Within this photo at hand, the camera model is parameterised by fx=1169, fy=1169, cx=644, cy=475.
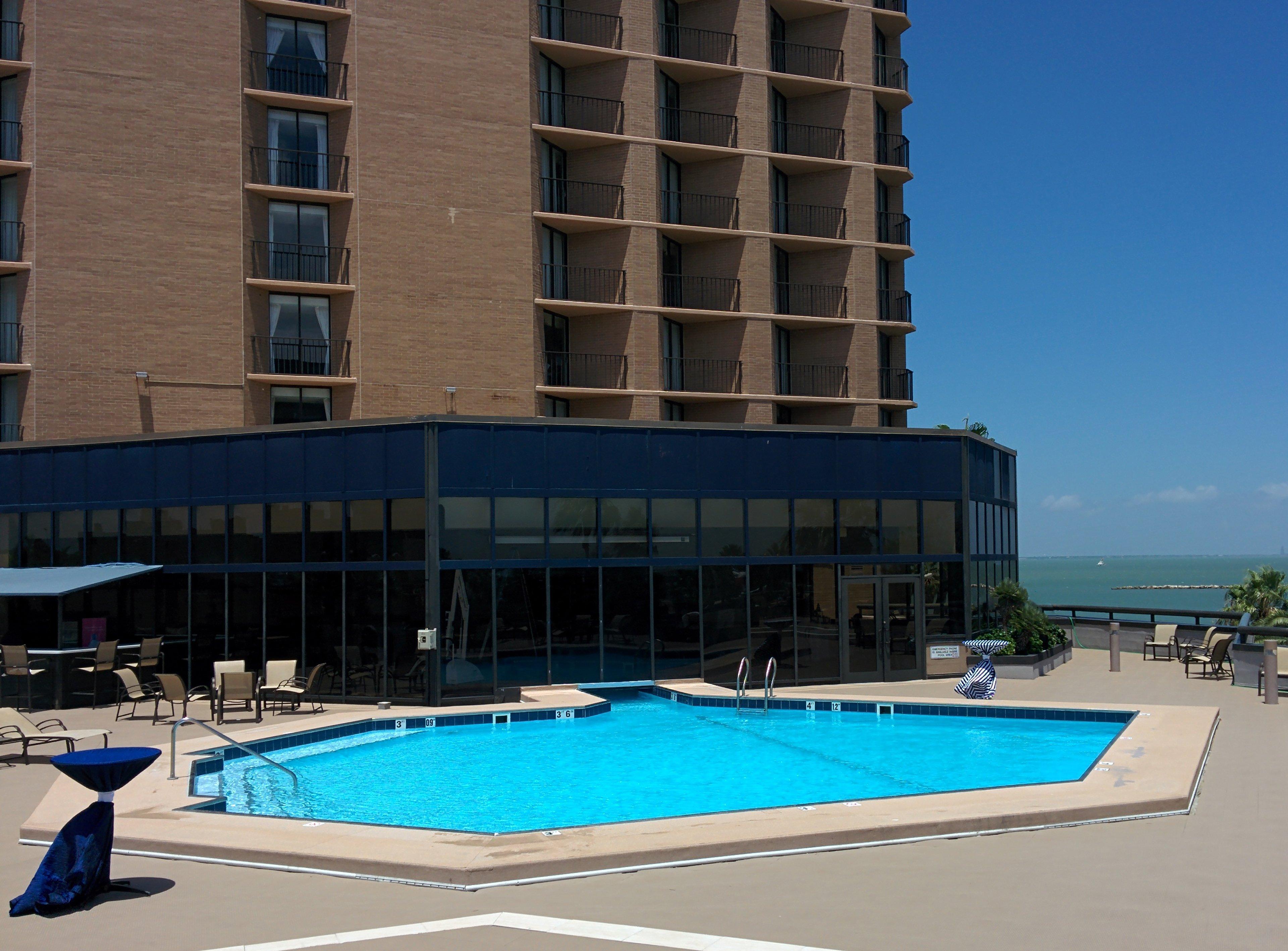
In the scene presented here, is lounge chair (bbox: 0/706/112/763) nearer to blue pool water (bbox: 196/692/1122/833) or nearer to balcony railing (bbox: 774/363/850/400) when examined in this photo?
blue pool water (bbox: 196/692/1122/833)

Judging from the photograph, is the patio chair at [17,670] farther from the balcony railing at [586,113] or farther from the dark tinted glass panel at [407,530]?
the balcony railing at [586,113]

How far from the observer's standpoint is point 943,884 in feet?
29.4

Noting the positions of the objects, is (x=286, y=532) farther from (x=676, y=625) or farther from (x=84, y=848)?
(x=84, y=848)

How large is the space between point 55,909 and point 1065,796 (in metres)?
9.13

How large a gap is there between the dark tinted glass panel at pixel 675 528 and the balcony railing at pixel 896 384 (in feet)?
53.5

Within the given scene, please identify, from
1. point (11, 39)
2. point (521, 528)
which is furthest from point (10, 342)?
point (521, 528)

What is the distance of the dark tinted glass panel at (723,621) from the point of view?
76.6ft

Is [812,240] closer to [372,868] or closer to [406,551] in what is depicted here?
[406,551]

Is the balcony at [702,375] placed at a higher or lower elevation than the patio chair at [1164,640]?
higher

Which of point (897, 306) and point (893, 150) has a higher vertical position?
point (893, 150)

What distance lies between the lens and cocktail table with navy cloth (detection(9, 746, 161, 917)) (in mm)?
Answer: 8539

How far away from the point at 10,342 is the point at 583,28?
17.4 meters

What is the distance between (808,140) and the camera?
36844mm

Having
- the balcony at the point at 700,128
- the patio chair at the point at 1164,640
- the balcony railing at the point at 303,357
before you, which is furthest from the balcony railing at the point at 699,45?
the patio chair at the point at 1164,640
